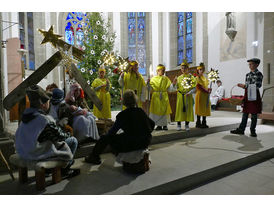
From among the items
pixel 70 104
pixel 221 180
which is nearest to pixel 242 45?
pixel 221 180

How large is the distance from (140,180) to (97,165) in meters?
0.88

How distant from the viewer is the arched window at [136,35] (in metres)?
14.6

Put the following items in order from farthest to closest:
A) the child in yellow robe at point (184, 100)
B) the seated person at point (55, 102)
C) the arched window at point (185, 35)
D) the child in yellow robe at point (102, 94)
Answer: the arched window at point (185, 35) → the child in yellow robe at point (102, 94) → the child in yellow robe at point (184, 100) → the seated person at point (55, 102)

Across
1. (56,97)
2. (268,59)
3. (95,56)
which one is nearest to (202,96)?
(56,97)

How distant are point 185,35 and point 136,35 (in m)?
3.47

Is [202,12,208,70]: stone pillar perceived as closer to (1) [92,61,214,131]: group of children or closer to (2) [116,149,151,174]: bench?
(1) [92,61,214,131]: group of children

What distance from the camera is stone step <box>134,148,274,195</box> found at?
2.53 meters

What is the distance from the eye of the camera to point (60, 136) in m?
2.32

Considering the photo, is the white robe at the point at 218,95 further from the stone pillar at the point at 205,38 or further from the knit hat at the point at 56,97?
the knit hat at the point at 56,97

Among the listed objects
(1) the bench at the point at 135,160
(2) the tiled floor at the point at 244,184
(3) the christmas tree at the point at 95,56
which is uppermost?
(3) the christmas tree at the point at 95,56

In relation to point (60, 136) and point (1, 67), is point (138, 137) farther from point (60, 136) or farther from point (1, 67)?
point (1, 67)

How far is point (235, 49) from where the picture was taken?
9906 millimetres

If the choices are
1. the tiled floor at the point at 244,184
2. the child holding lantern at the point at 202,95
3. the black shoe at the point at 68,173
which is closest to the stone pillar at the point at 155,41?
the child holding lantern at the point at 202,95

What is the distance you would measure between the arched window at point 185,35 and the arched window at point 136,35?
258cm
